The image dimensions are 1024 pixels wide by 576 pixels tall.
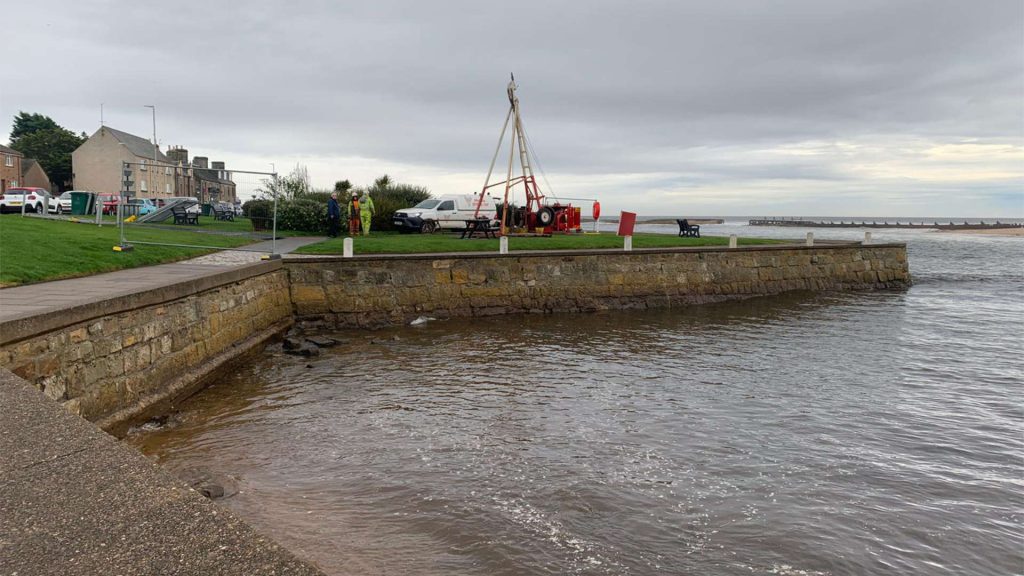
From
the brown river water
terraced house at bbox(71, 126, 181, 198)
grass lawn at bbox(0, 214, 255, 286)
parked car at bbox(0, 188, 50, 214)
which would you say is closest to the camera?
the brown river water

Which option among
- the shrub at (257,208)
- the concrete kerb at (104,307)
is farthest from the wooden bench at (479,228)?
the concrete kerb at (104,307)

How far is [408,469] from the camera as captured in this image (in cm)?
625

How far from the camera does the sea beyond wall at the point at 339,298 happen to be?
21.7 feet

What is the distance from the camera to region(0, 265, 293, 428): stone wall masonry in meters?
6.09

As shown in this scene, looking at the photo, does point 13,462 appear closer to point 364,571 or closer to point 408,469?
point 364,571

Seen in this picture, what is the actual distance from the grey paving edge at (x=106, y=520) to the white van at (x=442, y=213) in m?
23.5

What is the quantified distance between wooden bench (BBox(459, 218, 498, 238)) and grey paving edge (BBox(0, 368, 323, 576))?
781 inches

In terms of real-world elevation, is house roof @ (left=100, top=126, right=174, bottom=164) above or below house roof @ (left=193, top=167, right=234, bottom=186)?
above

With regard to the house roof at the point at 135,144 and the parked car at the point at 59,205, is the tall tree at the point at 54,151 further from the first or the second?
the parked car at the point at 59,205

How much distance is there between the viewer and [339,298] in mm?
14945

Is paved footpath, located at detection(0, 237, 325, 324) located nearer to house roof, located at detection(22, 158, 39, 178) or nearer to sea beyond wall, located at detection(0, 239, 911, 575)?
sea beyond wall, located at detection(0, 239, 911, 575)

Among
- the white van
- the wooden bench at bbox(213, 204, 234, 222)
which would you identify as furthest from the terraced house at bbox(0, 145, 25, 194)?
the white van

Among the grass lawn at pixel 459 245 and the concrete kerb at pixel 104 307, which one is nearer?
the concrete kerb at pixel 104 307

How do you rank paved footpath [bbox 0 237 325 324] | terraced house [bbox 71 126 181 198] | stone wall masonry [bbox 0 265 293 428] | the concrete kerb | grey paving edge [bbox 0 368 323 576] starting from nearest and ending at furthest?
1. grey paving edge [bbox 0 368 323 576]
2. the concrete kerb
3. stone wall masonry [bbox 0 265 293 428]
4. paved footpath [bbox 0 237 325 324]
5. terraced house [bbox 71 126 181 198]
